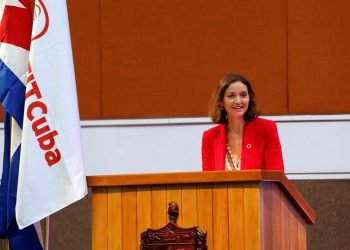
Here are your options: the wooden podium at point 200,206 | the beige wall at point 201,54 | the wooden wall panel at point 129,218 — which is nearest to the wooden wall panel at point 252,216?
the wooden podium at point 200,206

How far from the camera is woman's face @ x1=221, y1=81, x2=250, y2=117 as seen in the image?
25.7 ft

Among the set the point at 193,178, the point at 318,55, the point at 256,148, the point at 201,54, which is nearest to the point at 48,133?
the point at 193,178

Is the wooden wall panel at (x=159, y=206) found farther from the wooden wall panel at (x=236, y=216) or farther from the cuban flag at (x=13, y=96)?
the cuban flag at (x=13, y=96)

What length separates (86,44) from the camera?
35.9 feet

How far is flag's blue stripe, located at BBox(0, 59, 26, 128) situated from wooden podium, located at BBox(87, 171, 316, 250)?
0.70 m

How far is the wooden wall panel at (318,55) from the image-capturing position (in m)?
10.6

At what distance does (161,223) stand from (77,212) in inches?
150

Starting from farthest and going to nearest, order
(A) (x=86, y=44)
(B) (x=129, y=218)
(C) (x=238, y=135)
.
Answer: (A) (x=86, y=44), (C) (x=238, y=135), (B) (x=129, y=218)

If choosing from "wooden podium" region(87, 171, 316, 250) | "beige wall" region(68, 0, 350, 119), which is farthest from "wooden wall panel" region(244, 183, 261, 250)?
"beige wall" region(68, 0, 350, 119)

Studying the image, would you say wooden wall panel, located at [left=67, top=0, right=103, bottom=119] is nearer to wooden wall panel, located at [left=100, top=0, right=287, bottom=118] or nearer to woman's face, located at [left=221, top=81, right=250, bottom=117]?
wooden wall panel, located at [left=100, top=0, right=287, bottom=118]

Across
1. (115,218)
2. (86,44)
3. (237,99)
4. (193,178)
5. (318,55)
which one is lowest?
(115,218)

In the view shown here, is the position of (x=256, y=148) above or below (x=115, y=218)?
above

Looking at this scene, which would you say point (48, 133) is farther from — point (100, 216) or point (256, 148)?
point (256, 148)

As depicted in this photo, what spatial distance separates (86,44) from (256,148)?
11.3 ft
